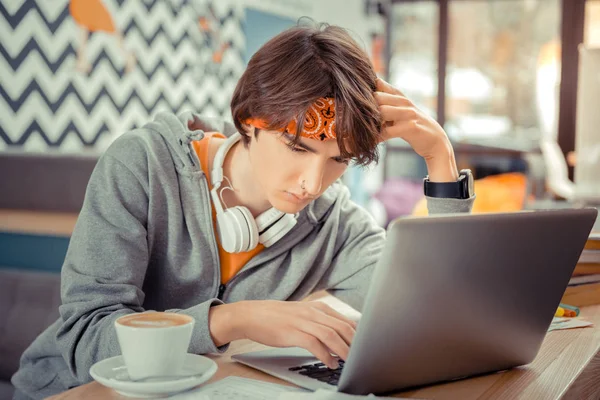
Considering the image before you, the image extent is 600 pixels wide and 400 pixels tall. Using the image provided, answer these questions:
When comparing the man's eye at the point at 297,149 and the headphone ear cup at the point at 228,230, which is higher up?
the man's eye at the point at 297,149

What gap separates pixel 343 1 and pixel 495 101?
1956 mm

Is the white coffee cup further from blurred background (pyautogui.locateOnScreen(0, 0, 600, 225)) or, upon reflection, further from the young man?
blurred background (pyautogui.locateOnScreen(0, 0, 600, 225))

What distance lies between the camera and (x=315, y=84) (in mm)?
1114

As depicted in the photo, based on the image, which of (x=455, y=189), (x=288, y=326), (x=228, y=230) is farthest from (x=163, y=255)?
(x=455, y=189)

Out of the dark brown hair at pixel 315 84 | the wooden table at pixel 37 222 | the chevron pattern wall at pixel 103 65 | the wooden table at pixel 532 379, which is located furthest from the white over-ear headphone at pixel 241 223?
the chevron pattern wall at pixel 103 65

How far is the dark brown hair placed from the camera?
1106 millimetres

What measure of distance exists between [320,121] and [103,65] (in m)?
3.44

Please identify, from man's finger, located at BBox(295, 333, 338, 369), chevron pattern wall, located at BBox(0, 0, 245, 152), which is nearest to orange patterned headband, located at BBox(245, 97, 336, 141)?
man's finger, located at BBox(295, 333, 338, 369)

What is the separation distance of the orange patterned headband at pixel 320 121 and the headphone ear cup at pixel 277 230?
247mm

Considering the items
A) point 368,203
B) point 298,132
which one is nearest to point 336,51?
point 298,132

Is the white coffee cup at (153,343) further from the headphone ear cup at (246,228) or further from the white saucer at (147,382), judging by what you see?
the headphone ear cup at (246,228)

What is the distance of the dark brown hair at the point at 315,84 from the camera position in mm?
1106

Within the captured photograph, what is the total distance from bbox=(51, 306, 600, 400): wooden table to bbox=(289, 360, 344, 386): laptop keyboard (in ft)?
0.13

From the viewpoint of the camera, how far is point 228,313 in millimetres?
951
